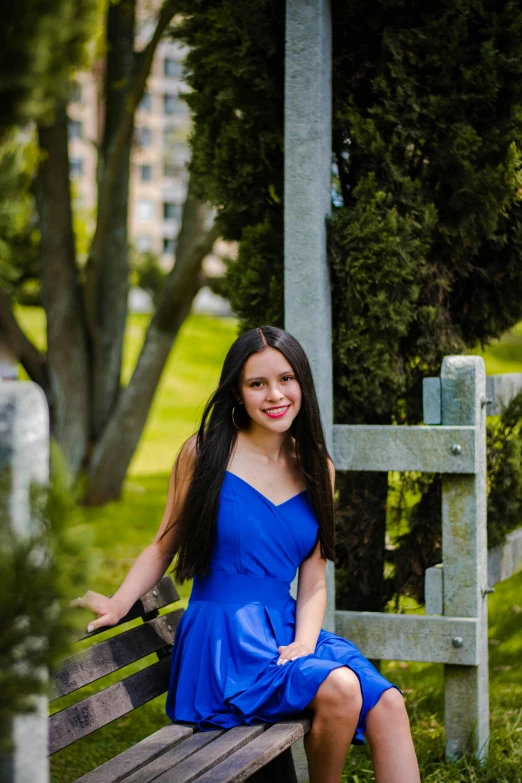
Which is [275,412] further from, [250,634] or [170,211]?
[170,211]

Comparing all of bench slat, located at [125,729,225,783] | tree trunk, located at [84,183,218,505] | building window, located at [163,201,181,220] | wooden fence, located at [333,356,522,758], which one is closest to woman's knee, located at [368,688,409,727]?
bench slat, located at [125,729,225,783]

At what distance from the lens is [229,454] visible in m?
3.09

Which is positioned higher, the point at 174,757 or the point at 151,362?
the point at 151,362

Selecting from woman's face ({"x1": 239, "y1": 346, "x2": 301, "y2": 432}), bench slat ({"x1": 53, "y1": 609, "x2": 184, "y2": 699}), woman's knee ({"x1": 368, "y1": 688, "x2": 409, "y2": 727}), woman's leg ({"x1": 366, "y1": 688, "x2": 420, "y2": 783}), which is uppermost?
woman's face ({"x1": 239, "y1": 346, "x2": 301, "y2": 432})

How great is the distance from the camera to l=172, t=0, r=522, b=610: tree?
11.4 ft

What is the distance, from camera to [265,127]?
3709mm

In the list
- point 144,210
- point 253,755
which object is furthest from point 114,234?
point 144,210

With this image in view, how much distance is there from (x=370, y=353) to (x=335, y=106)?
3.17 feet

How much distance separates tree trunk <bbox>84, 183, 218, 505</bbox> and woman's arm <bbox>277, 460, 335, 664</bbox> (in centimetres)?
585

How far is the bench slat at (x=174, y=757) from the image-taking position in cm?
238

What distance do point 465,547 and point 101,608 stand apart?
1341 mm

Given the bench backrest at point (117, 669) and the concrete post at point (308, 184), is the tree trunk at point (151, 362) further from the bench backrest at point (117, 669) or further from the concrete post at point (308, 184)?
the bench backrest at point (117, 669)

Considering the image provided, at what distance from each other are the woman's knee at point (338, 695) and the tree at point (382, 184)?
44.9 inches

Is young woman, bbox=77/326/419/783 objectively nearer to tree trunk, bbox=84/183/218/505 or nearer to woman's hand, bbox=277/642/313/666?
woman's hand, bbox=277/642/313/666
